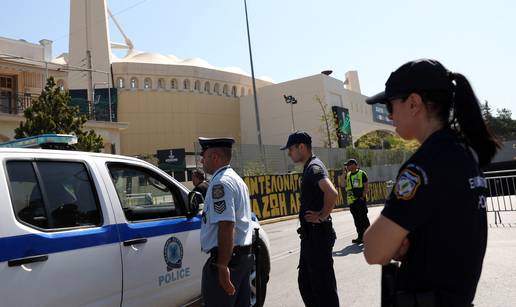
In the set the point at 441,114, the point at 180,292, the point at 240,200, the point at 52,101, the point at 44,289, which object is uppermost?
the point at 52,101

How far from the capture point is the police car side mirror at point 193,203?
4137 mm

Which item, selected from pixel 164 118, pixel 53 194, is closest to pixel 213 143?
pixel 53 194

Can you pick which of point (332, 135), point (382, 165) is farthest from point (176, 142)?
point (382, 165)

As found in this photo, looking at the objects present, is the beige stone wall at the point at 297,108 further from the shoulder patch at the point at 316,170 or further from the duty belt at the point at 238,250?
the duty belt at the point at 238,250

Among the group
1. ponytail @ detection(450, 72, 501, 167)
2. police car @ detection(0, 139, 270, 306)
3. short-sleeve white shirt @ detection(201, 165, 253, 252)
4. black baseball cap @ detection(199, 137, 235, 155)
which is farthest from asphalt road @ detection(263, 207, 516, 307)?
ponytail @ detection(450, 72, 501, 167)

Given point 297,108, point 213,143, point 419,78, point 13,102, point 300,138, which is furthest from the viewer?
point 297,108

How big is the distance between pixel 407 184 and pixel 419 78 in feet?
1.34

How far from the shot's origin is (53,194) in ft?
10.4

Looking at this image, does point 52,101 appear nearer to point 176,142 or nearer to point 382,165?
point 382,165

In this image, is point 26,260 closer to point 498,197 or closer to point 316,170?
point 316,170

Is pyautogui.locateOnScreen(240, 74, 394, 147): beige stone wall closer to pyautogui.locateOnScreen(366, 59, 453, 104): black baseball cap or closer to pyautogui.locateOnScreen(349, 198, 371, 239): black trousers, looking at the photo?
pyautogui.locateOnScreen(349, 198, 371, 239): black trousers

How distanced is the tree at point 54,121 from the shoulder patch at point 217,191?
50.2ft

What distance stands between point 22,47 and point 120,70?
30.6 meters

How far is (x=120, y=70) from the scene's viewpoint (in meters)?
59.0
